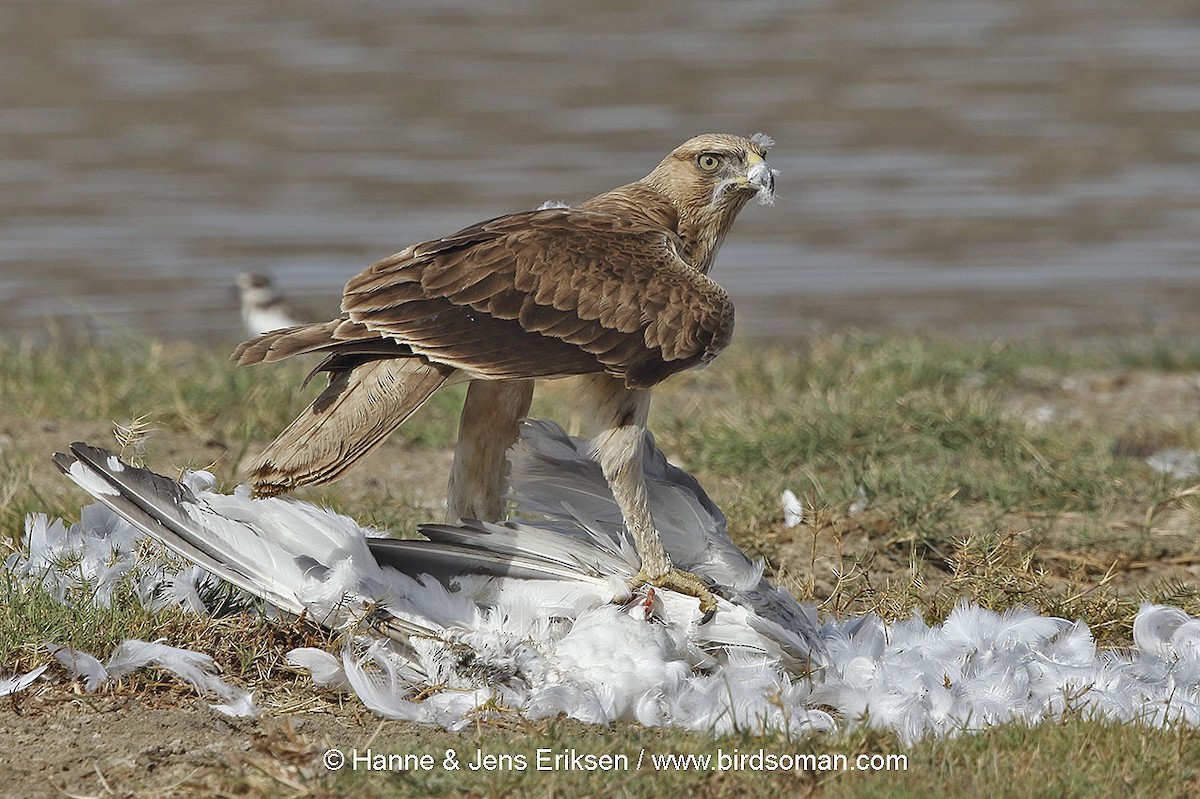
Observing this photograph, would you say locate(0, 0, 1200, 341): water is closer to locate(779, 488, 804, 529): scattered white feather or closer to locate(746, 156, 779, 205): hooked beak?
locate(779, 488, 804, 529): scattered white feather

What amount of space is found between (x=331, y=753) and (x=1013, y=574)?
7.09 feet

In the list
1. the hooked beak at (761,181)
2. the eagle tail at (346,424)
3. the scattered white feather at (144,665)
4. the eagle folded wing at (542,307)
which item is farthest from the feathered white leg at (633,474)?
the scattered white feather at (144,665)

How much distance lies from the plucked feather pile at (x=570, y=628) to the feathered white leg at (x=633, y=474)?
5cm

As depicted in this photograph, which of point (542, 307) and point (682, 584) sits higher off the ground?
point (542, 307)

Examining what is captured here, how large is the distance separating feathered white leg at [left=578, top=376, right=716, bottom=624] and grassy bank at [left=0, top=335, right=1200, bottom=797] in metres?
0.56

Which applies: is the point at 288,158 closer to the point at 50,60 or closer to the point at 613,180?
the point at 613,180

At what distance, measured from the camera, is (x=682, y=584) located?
4371mm

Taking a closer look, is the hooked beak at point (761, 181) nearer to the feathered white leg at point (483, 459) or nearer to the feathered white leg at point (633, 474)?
the feathered white leg at point (633, 474)

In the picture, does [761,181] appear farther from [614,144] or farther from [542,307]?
[614,144]

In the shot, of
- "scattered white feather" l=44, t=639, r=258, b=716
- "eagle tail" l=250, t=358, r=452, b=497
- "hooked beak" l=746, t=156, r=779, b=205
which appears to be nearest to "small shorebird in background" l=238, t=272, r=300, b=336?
"hooked beak" l=746, t=156, r=779, b=205

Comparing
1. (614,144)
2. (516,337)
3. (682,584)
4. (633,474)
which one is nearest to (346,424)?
(516,337)

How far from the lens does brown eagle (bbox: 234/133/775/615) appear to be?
13.6ft

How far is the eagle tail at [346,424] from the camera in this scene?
4133 millimetres

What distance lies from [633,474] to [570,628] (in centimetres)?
42
